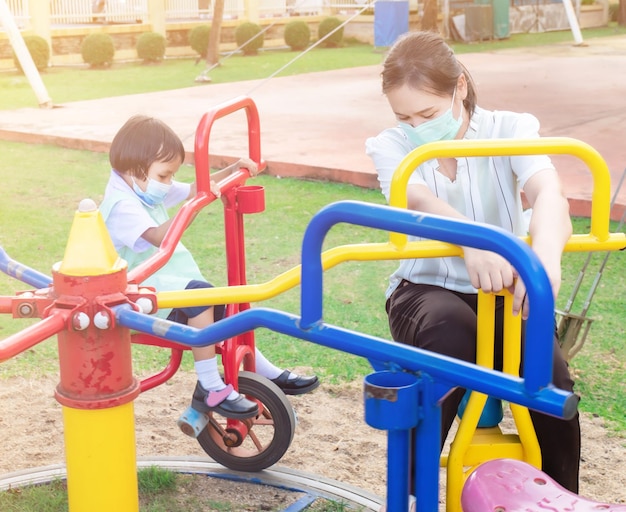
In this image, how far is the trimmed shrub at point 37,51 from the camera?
52.4ft

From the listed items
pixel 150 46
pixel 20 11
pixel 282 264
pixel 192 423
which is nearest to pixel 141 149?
pixel 192 423

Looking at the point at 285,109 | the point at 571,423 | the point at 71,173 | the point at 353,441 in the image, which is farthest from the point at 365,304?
the point at 285,109

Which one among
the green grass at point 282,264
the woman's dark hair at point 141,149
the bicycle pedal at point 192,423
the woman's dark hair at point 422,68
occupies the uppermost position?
the woman's dark hair at point 422,68

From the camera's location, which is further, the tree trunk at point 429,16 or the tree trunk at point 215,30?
the tree trunk at point 429,16

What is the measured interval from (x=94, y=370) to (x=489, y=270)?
0.77 m

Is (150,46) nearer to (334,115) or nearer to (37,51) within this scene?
(37,51)

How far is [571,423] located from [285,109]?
8437 mm

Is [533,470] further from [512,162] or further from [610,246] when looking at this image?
[512,162]

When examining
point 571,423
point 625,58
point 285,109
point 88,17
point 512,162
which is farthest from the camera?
point 88,17

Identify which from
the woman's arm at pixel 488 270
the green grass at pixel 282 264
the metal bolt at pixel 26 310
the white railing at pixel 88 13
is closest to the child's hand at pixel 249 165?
the green grass at pixel 282 264

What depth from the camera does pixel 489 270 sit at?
189 centimetres

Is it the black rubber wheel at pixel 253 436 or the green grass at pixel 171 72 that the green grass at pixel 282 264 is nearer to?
the black rubber wheel at pixel 253 436

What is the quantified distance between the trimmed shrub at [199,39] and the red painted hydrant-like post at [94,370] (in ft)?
57.6

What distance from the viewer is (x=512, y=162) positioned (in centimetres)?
247
